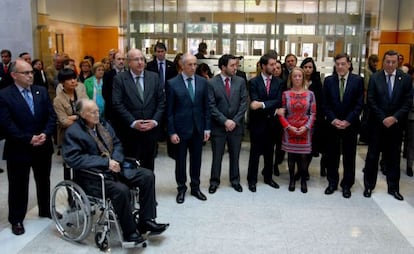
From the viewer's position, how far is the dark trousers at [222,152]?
4.89 metres

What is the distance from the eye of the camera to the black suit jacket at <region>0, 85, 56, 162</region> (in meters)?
3.61

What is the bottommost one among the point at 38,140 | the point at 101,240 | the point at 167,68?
the point at 101,240

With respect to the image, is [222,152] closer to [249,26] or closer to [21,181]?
[21,181]

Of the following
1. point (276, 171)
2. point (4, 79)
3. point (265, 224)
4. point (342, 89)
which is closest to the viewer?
point (265, 224)

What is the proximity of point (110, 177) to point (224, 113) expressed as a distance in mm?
1743

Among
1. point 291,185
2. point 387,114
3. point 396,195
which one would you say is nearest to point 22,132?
point 291,185

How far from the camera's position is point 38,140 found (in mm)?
3701

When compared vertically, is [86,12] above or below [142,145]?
above

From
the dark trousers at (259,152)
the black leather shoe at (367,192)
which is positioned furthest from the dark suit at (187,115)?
the black leather shoe at (367,192)

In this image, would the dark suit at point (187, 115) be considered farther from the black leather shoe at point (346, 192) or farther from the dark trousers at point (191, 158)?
the black leather shoe at point (346, 192)

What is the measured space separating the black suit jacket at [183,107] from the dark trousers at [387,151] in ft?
6.35

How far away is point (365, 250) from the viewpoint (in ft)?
11.6

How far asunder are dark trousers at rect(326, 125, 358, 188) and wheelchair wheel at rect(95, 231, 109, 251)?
2.74 metres

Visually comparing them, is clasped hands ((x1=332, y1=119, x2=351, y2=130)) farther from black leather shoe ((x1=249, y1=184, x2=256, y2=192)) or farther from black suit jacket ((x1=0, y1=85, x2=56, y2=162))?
black suit jacket ((x1=0, y1=85, x2=56, y2=162))
